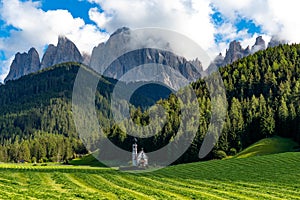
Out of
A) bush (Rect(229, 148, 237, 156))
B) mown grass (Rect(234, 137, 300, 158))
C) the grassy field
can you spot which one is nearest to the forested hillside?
bush (Rect(229, 148, 237, 156))

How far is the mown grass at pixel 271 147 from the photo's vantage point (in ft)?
265

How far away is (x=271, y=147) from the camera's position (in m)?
85.2

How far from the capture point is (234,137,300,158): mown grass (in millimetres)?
80875

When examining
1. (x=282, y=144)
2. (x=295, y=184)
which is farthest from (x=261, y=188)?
(x=282, y=144)

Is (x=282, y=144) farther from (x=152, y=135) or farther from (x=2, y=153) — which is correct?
(x=2, y=153)

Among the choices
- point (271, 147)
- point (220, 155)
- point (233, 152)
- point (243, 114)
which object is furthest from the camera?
point (243, 114)

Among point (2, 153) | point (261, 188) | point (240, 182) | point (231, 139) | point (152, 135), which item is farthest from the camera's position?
point (2, 153)

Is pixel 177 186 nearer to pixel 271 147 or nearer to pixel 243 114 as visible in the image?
pixel 271 147

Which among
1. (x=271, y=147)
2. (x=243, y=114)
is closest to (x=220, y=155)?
(x=271, y=147)

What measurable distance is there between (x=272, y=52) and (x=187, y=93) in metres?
54.1

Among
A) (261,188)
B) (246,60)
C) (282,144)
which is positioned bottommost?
(261,188)

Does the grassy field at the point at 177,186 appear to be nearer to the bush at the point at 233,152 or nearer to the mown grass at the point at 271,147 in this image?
the mown grass at the point at 271,147

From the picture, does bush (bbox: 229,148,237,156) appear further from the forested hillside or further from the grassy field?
the grassy field

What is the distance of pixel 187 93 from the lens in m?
149
